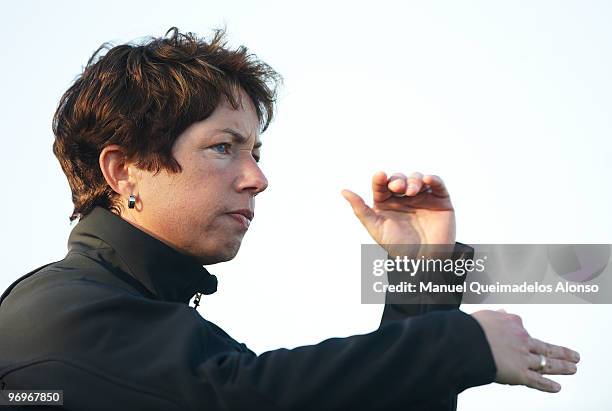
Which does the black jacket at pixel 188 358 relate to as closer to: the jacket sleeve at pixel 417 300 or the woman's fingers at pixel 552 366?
the jacket sleeve at pixel 417 300

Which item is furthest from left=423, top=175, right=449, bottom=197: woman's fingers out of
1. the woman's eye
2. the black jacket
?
the woman's eye

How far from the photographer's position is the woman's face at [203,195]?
13.4 ft

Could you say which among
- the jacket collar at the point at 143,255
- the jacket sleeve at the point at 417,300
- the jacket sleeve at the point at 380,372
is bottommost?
the jacket sleeve at the point at 380,372

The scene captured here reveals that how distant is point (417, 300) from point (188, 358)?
3.63ft

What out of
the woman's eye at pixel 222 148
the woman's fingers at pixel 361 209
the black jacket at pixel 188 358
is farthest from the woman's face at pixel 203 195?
the woman's fingers at pixel 361 209

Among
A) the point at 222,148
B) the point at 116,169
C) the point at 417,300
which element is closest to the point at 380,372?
the point at 417,300

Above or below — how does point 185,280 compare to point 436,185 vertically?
below

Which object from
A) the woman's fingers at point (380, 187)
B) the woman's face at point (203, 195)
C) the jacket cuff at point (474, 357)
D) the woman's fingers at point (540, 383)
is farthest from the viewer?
the woman's face at point (203, 195)

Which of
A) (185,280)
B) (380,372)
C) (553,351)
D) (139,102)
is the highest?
(139,102)

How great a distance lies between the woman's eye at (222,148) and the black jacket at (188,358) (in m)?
0.87

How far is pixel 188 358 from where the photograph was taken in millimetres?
2900

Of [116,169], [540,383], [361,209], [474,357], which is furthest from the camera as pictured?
[116,169]

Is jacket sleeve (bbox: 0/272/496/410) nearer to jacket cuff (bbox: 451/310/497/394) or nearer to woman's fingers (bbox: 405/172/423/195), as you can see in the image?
jacket cuff (bbox: 451/310/497/394)

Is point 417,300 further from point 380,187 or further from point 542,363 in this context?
point 542,363
